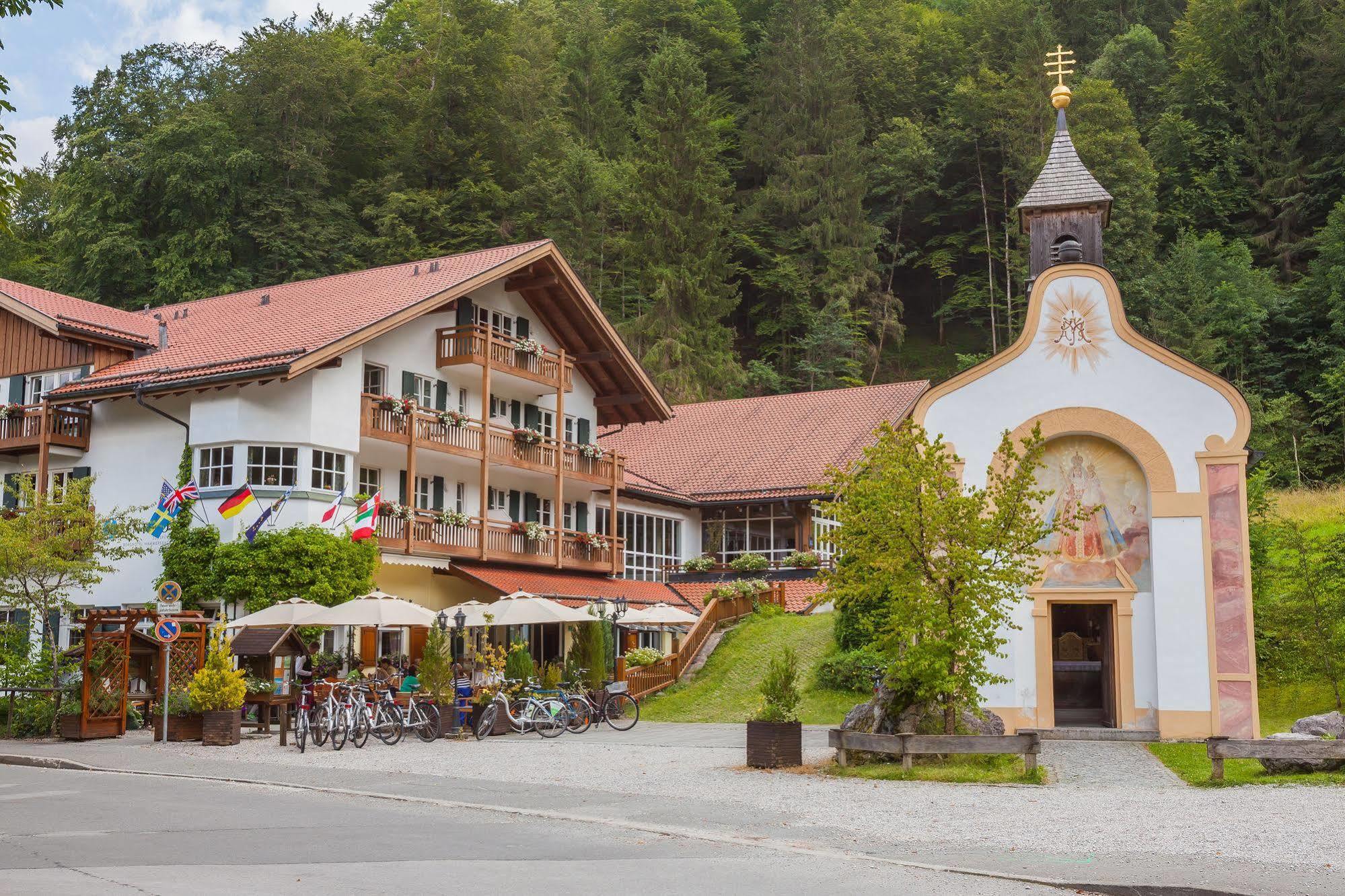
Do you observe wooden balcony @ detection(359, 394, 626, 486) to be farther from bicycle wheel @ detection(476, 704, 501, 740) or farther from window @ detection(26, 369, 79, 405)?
bicycle wheel @ detection(476, 704, 501, 740)

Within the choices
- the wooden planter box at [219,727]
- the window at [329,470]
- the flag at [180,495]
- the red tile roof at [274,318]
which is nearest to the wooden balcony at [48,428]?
the red tile roof at [274,318]

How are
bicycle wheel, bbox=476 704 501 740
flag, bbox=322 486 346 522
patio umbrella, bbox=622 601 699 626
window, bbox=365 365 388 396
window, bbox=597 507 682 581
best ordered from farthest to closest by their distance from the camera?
window, bbox=597 507 682 581 → window, bbox=365 365 388 396 → patio umbrella, bbox=622 601 699 626 → flag, bbox=322 486 346 522 → bicycle wheel, bbox=476 704 501 740

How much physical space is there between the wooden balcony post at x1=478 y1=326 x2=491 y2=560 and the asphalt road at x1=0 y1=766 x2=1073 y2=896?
780 inches

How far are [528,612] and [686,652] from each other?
6832 mm

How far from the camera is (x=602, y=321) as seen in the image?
38656mm

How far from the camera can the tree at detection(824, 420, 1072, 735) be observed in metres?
18.3

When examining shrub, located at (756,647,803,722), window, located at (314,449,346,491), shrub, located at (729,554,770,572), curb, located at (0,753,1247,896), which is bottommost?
curb, located at (0,753,1247,896)

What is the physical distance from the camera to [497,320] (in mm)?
37156

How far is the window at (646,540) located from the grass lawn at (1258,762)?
19.0m

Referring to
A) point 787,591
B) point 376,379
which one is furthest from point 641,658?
point 376,379

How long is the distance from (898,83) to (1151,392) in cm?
4773

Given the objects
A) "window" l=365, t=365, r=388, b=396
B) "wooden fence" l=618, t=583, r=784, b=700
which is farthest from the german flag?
"wooden fence" l=618, t=583, r=784, b=700

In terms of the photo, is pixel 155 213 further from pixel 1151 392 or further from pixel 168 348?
pixel 1151 392

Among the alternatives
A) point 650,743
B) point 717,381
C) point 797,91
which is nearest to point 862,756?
point 650,743
